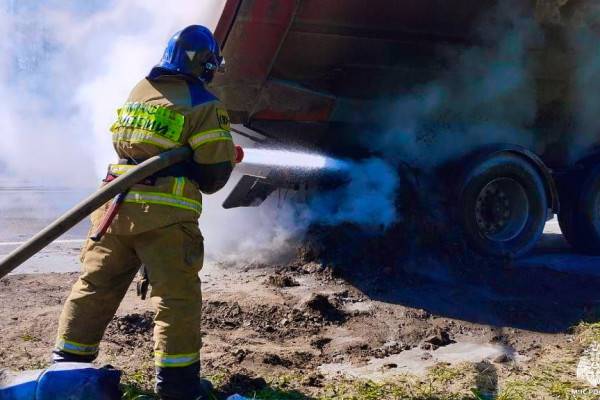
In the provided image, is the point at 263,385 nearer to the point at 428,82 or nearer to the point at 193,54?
the point at 193,54

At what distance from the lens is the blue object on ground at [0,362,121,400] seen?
2920 millimetres

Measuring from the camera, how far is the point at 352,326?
4703 millimetres

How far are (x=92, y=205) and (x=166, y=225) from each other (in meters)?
0.32

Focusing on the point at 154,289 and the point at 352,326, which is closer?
the point at 154,289

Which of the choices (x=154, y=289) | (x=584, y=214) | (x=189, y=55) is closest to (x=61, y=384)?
(x=154, y=289)

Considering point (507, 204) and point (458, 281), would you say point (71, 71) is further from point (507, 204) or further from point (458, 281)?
point (458, 281)

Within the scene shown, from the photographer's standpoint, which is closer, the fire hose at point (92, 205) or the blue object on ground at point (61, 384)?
the blue object on ground at point (61, 384)

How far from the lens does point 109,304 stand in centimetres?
337

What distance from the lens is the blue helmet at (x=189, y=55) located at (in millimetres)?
3379

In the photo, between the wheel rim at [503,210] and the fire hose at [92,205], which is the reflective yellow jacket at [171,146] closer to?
the fire hose at [92,205]

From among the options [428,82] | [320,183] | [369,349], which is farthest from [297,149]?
[369,349]

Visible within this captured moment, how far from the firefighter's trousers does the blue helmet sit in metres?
0.72

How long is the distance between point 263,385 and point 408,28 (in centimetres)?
332

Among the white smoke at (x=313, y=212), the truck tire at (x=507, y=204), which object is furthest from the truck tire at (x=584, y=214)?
the white smoke at (x=313, y=212)
